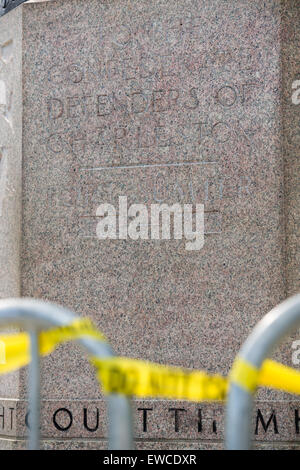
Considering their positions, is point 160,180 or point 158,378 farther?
point 160,180

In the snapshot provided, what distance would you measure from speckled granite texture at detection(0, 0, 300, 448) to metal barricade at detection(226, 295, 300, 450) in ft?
13.1

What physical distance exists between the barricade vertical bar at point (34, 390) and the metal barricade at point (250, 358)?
1.78ft

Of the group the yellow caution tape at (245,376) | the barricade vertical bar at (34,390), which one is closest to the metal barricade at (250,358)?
the yellow caution tape at (245,376)

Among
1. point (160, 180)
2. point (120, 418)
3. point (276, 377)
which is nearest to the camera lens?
point (120, 418)

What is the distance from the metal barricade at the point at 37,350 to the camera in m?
2.06

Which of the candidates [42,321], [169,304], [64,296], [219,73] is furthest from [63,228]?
[42,321]

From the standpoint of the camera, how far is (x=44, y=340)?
89.0 inches

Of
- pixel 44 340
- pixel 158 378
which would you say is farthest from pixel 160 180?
pixel 158 378

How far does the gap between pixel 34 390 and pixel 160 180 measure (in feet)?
13.8

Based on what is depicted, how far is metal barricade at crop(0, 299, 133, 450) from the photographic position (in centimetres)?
206

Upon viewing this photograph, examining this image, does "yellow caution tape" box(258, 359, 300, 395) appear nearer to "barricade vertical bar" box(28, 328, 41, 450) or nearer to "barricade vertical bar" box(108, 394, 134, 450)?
"barricade vertical bar" box(108, 394, 134, 450)

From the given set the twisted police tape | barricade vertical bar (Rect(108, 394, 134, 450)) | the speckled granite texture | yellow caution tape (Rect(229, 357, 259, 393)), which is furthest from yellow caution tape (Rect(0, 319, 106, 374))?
the speckled granite texture

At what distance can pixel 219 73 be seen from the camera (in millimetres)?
6305

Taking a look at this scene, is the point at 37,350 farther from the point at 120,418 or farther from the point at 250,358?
the point at 250,358
